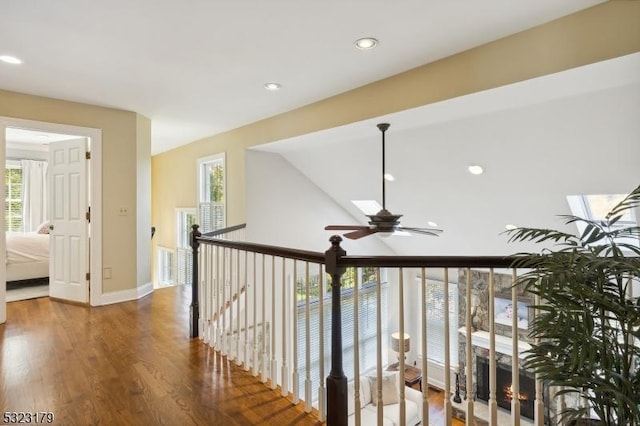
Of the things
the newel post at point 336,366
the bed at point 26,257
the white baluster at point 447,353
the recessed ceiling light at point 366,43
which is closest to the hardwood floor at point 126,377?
the newel post at point 336,366

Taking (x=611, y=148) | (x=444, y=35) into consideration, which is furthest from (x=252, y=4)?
(x=611, y=148)

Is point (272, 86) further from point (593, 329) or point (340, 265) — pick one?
point (593, 329)

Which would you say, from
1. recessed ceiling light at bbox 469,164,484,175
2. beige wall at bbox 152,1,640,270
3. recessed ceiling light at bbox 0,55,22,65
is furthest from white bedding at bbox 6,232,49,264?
recessed ceiling light at bbox 469,164,484,175

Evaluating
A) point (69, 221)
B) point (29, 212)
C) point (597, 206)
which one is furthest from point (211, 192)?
point (597, 206)

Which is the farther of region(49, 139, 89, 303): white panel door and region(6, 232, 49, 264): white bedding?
region(6, 232, 49, 264): white bedding

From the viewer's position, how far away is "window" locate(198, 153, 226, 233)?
A: 620 cm

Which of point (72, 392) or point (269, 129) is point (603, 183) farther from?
point (72, 392)

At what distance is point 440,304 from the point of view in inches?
328

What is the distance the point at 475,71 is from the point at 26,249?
6728mm

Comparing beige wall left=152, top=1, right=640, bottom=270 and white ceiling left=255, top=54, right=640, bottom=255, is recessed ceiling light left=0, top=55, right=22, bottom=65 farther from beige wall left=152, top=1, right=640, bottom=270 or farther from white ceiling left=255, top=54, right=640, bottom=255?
white ceiling left=255, top=54, right=640, bottom=255

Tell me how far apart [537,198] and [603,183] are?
0.77 m

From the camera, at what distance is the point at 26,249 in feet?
18.2

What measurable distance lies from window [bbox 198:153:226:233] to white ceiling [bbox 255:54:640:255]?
129cm

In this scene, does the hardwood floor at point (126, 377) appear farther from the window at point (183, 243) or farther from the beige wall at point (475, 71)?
the window at point (183, 243)
